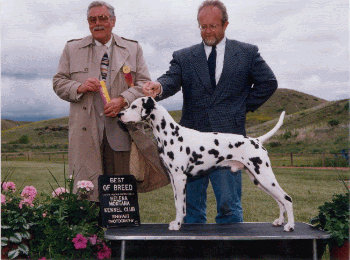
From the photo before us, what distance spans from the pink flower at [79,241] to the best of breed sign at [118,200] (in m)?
0.29

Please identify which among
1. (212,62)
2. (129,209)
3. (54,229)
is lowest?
(54,229)

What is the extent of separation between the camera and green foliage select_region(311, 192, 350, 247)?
4184mm

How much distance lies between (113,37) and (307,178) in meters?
13.2

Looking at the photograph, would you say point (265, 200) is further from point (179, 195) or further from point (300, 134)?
point (300, 134)

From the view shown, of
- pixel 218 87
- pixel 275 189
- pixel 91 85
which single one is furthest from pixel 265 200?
pixel 91 85

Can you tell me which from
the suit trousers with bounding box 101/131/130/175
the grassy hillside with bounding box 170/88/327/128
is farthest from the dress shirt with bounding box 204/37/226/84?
the grassy hillside with bounding box 170/88/327/128

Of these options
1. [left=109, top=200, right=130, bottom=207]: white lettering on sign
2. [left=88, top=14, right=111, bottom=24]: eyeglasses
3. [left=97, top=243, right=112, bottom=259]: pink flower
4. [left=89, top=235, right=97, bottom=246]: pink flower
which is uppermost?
[left=88, top=14, right=111, bottom=24]: eyeglasses

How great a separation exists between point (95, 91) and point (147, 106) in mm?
867

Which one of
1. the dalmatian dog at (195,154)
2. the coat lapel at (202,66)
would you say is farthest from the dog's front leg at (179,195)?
the coat lapel at (202,66)

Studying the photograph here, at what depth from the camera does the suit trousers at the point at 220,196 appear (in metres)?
4.43

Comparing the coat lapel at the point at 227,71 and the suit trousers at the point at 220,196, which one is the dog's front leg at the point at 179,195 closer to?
the suit trousers at the point at 220,196

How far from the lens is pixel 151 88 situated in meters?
4.32

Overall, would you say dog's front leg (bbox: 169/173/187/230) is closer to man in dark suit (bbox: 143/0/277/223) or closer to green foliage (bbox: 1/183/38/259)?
man in dark suit (bbox: 143/0/277/223)

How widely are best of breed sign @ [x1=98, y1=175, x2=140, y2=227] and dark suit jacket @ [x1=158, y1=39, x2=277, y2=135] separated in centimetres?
104
